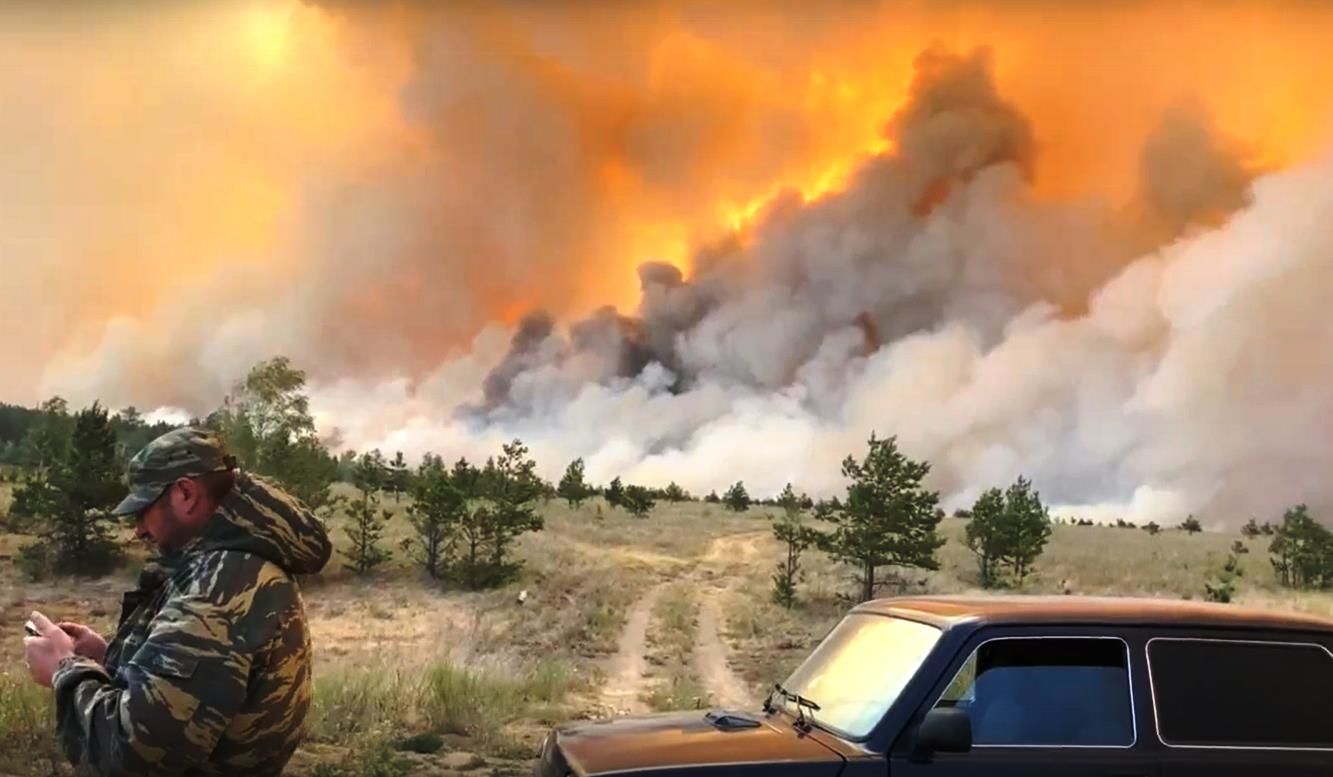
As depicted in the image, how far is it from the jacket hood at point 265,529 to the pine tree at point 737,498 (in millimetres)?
4994

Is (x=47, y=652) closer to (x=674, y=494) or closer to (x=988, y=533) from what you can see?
(x=674, y=494)

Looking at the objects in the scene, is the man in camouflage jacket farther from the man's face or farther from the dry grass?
the dry grass

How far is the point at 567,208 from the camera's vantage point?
306 inches

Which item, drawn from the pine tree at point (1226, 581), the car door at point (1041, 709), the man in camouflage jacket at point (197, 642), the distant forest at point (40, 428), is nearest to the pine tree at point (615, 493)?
the distant forest at point (40, 428)

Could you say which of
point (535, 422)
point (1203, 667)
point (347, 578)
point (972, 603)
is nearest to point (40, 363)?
point (347, 578)

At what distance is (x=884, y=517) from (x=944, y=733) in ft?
13.8

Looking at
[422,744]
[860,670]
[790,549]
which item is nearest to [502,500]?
[422,744]

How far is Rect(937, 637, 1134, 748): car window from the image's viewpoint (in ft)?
11.3

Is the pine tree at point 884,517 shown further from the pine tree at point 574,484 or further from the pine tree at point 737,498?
the pine tree at point 574,484

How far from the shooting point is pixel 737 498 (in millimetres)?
7500

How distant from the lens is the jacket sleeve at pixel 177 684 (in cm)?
229

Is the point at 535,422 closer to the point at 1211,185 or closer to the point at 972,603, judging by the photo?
the point at 972,603

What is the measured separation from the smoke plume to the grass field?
402 millimetres

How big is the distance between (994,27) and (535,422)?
3987 millimetres
